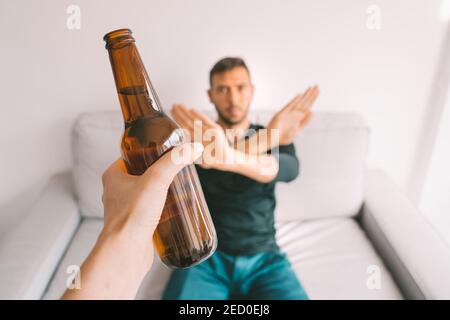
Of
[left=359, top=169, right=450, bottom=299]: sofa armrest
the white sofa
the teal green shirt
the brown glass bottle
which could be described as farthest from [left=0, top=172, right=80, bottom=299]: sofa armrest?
[left=359, top=169, right=450, bottom=299]: sofa armrest

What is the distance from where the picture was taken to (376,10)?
118 cm

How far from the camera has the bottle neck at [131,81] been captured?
48cm

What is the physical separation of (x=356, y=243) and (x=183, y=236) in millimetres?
873

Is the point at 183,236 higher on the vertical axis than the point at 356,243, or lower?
higher

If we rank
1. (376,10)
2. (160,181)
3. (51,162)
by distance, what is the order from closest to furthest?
1. (160,181)
2. (376,10)
3. (51,162)

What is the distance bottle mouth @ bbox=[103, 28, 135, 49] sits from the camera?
46 cm

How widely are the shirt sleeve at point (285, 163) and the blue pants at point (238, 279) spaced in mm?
243

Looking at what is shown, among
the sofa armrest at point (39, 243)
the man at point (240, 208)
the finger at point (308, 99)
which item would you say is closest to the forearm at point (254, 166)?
the man at point (240, 208)

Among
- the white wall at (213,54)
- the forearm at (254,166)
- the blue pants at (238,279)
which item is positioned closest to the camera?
the forearm at (254,166)

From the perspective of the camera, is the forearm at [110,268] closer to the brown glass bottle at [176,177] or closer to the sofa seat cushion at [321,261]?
the brown glass bottle at [176,177]

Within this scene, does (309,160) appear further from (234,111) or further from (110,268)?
(110,268)
